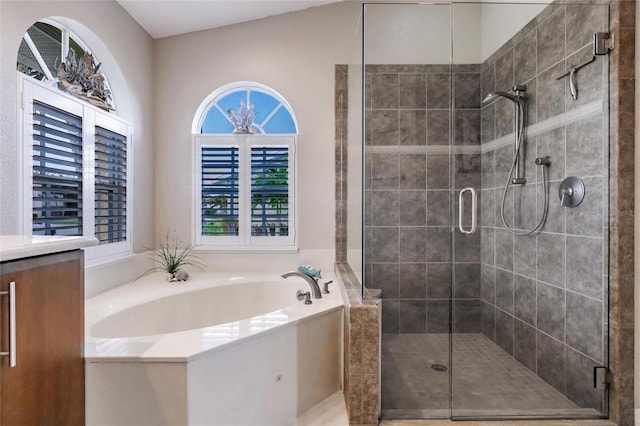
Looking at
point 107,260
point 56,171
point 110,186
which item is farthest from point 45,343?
point 110,186

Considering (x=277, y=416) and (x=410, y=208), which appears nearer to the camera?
(x=277, y=416)

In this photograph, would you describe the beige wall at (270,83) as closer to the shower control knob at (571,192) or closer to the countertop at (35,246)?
the shower control knob at (571,192)

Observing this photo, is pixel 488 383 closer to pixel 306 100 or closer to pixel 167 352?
pixel 167 352

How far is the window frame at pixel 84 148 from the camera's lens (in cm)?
172

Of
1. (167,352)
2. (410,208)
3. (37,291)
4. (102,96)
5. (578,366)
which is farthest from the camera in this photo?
(102,96)

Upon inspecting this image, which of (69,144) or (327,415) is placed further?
(69,144)

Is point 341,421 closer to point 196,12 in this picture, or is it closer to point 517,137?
point 517,137

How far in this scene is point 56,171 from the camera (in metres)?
1.95

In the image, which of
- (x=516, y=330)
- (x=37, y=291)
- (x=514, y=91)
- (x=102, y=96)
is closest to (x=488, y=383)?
(x=516, y=330)

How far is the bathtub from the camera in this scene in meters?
1.44

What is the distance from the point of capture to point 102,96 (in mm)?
2314

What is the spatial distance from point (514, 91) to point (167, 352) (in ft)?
7.18

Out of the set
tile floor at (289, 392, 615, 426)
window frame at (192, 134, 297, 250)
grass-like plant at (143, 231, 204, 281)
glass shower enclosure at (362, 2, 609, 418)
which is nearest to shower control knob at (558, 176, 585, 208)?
glass shower enclosure at (362, 2, 609, 418)

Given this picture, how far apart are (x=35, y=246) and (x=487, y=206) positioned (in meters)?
1.97
